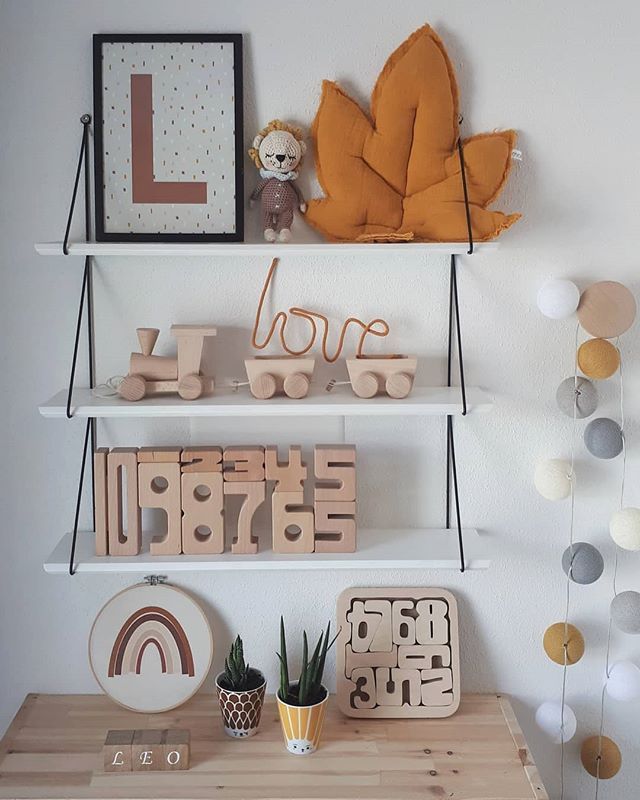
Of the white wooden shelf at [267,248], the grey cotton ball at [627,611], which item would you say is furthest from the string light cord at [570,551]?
the white wooden shelf at [267,248]

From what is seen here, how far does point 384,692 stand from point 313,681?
18 centimetres

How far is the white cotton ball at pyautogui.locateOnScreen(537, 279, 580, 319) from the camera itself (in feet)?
5.90

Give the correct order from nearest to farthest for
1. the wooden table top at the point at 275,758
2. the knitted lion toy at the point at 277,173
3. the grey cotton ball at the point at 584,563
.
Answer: the wooden table top at the point at 275,758, the knitted lion toy at the point at 277,173, the grey cotton ball at the point at 584,563

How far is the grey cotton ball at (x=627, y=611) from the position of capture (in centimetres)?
188

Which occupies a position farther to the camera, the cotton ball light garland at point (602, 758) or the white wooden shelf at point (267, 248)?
the cotton ball light garland at point (602, 758)

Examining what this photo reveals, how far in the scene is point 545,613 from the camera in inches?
78.3

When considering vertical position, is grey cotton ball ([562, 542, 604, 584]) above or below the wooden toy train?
below

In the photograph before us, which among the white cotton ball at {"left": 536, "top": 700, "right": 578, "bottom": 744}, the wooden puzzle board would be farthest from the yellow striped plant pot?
the white cotton ball at {"left": 536, "top": 700, "right": 578, "bottom": 744}

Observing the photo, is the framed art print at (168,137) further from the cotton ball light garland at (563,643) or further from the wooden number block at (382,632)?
the cotton ball light garland at (563,643)

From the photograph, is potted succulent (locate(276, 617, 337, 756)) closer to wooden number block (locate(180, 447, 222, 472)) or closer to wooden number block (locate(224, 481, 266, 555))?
wooden number block (locate(224, 481, 266, 555))

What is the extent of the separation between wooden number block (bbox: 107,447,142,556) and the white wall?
0.42 feet

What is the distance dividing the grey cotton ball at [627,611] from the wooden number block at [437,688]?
0.36 meters

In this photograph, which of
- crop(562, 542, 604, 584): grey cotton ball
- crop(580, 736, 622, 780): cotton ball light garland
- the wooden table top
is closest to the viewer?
the wooden table top

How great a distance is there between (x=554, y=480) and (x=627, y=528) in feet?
0.56
